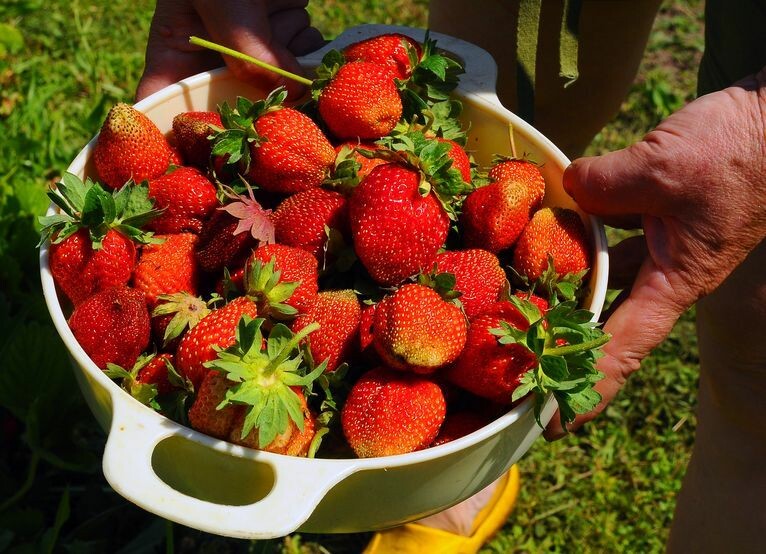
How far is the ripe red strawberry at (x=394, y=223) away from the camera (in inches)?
45.3

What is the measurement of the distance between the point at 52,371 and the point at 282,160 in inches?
33.9

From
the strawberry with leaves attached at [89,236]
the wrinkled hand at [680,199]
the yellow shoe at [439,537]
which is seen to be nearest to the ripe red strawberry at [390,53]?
the wrinkled hand at [680,199]

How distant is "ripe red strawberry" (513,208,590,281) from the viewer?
4.02ft

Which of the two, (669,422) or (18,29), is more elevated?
(18,29)

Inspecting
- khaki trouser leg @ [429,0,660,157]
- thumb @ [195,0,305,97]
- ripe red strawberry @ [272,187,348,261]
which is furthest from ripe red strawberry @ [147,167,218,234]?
khaki trouser leg @ [429,0,660,157]

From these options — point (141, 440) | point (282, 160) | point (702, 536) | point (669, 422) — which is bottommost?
point (669, 422)

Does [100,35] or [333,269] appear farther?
[100,35]

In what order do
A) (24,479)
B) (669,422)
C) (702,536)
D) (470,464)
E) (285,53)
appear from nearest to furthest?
(470,464) → (285,53) → (702,536) → (24,479) → (669,422)

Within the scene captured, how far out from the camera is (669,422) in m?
2.18

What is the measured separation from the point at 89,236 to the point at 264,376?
1.24 ft

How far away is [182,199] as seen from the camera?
1.28 metres

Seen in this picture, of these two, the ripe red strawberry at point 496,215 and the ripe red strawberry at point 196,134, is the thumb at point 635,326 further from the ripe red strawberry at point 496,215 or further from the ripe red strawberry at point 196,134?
the ripe red strawberry at point 196,134

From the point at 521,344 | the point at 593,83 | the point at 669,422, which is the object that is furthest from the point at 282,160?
the point at 669,422

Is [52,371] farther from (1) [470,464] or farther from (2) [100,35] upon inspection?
(2) [100,35]
